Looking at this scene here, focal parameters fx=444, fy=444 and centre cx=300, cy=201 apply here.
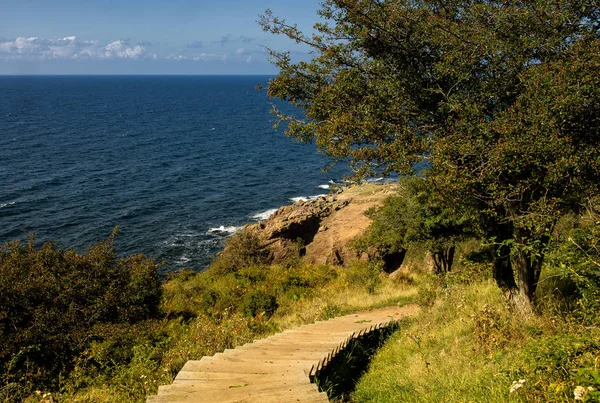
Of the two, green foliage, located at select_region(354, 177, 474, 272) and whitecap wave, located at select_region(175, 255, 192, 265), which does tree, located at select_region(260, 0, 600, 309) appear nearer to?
green foliage, located at select_region(354, 177, 474, 272)

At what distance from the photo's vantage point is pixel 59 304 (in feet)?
43.2

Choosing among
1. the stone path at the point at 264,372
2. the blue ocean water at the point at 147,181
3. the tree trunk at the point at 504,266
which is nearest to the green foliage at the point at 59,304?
the stone path at the point at 264,372

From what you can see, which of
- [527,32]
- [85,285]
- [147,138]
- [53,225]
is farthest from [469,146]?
[147,138]

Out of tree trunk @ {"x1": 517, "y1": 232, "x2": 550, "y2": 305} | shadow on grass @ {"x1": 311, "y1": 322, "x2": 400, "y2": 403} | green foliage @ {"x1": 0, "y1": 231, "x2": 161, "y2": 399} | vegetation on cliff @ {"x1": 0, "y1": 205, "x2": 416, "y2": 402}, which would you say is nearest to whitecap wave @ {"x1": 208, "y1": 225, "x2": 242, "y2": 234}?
vegetation on cliff @ {"x1": 0, "y1": 205, "x2": 416, "y2": 402}

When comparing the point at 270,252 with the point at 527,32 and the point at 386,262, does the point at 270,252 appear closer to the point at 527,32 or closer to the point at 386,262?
the point at 386,262

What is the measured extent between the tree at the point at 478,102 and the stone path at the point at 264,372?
140 inches

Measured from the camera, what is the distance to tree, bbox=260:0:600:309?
22.0 feet

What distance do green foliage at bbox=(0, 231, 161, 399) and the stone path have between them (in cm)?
562

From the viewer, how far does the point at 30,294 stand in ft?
42.2

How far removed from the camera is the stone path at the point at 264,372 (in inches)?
223

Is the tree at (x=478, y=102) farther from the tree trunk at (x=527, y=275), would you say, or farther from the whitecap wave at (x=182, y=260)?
the whitecap wave at (x=182, y=260)

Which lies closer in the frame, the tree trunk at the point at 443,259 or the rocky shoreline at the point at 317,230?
the tree trunk at the point at 443,259

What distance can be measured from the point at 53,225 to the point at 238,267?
64.0ft

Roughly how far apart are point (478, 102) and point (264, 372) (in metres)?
5.90
